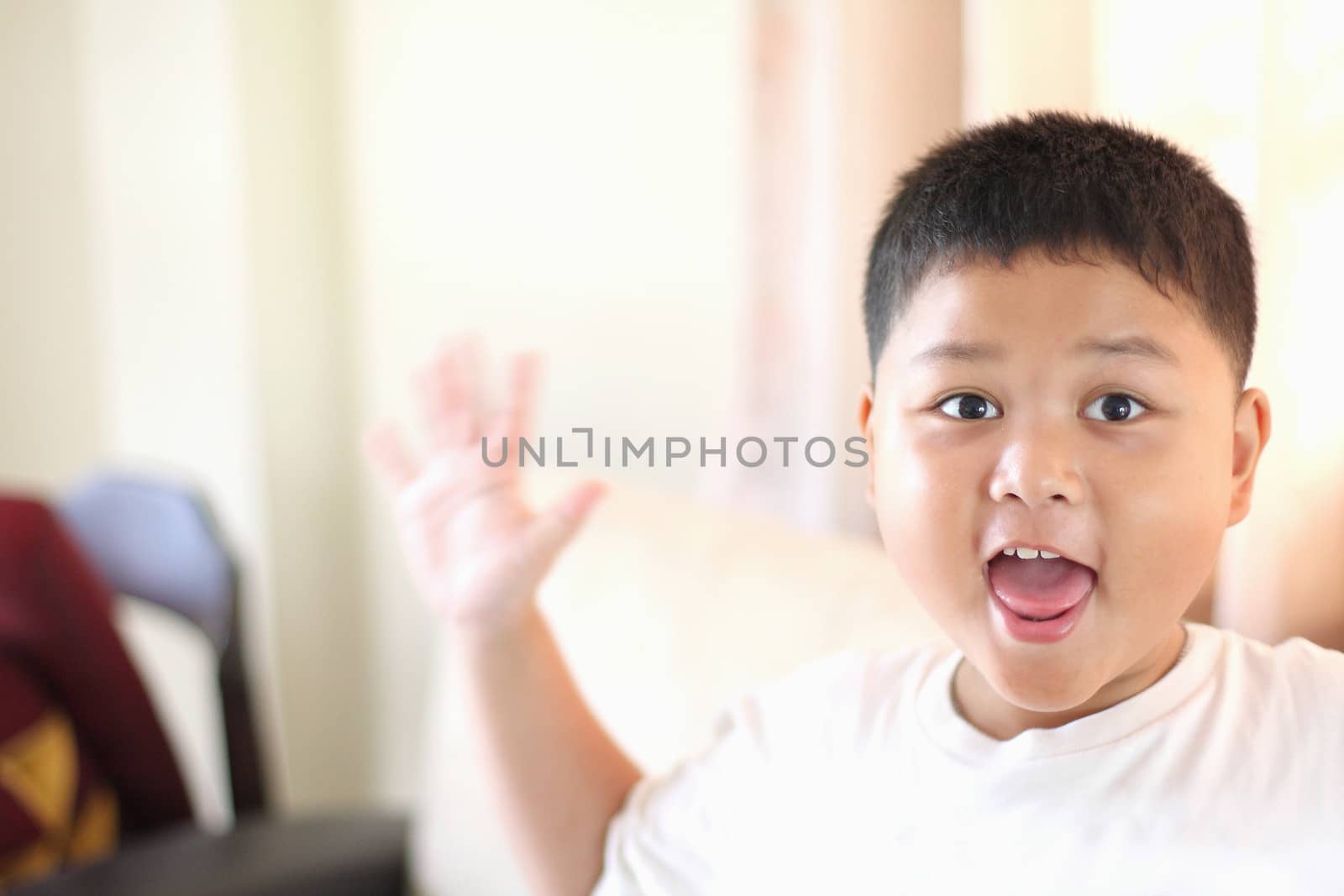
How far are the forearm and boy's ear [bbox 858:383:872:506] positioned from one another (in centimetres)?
24

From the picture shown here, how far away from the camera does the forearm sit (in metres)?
0.62

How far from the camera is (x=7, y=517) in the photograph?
1.36 metres

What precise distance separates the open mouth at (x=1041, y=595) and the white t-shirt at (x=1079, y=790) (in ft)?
0.21

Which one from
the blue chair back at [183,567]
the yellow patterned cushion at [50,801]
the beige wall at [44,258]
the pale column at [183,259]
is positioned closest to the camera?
the yellow patterned cushion at [50,801]

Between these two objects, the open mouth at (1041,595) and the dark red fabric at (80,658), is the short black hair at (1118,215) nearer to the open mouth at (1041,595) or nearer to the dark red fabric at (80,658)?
the open mouth at (1041,595)

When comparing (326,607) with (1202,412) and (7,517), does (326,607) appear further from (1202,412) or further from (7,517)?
(1202,412)

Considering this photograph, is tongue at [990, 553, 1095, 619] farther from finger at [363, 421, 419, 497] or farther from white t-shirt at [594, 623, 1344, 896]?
finger at [363, 421, 419, 497]

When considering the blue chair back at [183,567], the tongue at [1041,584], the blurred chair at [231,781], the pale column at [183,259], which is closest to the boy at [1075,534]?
the tongue at [1041,584]

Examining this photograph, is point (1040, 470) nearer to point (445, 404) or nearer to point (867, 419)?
point (867, 419)

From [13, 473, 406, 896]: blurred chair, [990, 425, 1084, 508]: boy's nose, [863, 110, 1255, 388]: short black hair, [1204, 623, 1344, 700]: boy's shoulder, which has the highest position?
[863, 110, 1255, 388]: short black hair

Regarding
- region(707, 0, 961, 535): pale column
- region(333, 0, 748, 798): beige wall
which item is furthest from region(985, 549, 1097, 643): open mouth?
region(333, 0, 748, 798): beige wall

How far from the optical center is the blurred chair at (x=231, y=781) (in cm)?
119

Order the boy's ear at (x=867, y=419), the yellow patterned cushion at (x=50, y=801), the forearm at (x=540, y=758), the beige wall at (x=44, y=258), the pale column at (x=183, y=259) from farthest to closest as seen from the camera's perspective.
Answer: the beige wall at (x=44, y=258) < the pale column at (x=183, y=259) < the yellow patterned cushion at (x=50, y=801) < the forearm at (x=540, y=758) < the boy's ear at (x=867, y=419)

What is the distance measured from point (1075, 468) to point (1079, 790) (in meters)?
0.12
